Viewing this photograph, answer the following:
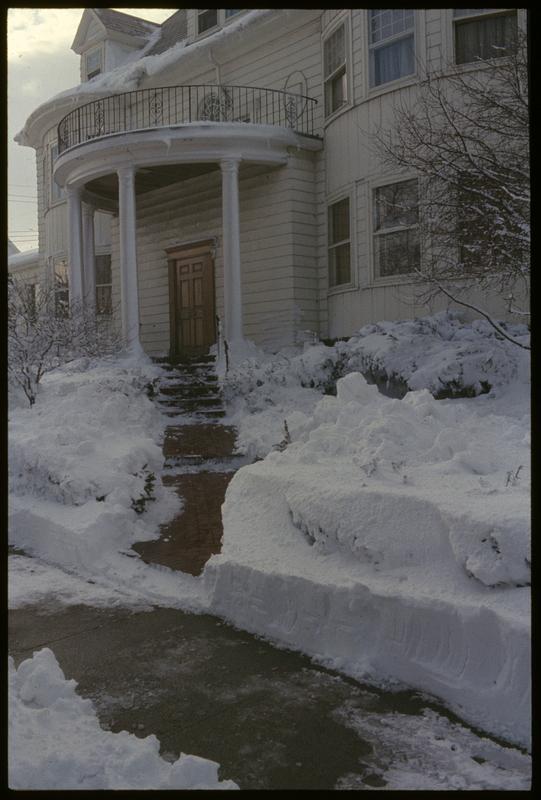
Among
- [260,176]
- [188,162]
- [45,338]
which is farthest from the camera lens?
[260,176]

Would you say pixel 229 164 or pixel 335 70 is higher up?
pixel 335 70

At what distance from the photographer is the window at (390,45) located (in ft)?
38.6

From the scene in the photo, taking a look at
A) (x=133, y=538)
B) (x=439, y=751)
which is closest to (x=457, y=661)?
(x=439, y=751)

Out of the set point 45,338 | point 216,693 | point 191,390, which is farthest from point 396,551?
point 45,338

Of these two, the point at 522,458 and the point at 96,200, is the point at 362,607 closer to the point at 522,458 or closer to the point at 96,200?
the point at 522,458

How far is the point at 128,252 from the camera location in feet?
45.0

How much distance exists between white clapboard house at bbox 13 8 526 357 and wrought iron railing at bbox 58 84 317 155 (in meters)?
0.04

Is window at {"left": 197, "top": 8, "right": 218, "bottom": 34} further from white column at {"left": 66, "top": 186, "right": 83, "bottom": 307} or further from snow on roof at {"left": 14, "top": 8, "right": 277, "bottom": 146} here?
Result: white column at {"left": 66, "top": 186, "right": 83, "bottom": 307}

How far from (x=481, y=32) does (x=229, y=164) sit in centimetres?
488

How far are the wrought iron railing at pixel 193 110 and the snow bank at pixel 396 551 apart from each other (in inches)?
376

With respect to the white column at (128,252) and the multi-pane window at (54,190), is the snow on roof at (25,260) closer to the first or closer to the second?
the multi-pane window at (54,190)

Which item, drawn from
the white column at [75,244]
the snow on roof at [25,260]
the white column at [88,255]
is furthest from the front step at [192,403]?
the snow on roof at [25,260]

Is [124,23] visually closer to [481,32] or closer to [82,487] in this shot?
[481,32]

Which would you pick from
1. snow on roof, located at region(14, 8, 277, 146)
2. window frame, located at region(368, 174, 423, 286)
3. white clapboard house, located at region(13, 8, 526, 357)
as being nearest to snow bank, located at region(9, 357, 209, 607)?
window frame, located at region(368, 174, 423, 286)
